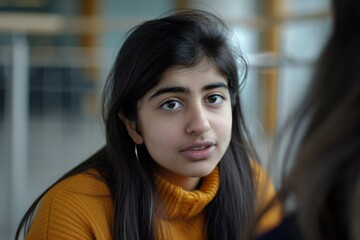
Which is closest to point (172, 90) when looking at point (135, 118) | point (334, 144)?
point (135, 118)

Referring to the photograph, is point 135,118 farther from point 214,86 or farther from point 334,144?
point 334,144

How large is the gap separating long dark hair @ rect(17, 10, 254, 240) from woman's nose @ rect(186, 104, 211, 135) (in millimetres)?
94

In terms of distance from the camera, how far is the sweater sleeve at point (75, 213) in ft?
4.02

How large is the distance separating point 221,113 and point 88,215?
32 centimetres

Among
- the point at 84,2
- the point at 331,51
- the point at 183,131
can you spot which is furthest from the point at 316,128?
the point at 84,2

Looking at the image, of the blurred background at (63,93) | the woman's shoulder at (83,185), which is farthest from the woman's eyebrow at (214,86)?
the blurred background at (63,93)

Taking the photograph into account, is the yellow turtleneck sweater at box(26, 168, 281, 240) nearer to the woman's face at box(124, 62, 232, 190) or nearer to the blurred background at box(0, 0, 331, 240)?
the woman's face at box(124, 62, 232, 190)

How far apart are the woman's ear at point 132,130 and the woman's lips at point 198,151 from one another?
0.12m

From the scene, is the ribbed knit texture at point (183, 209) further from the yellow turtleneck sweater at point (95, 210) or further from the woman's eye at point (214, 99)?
the woman's eye at point (214, 99)

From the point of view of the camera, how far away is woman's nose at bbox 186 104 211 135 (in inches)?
48.0

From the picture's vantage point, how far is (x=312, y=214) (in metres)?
0.68

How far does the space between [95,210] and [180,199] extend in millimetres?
169

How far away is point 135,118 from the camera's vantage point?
52.0 inches

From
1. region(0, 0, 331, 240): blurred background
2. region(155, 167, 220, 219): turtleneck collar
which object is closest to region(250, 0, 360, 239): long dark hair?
region(155, 167, 220, 219): turtleneck collar
